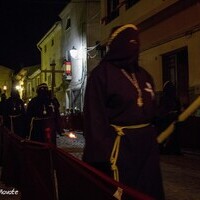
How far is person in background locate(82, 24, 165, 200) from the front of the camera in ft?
12.3

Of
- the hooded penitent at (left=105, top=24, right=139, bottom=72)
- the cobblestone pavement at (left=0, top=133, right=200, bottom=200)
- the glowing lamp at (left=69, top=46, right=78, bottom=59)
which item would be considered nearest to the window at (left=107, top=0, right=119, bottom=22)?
the glowing lamp at (left=69, top=46, right=78, bottom=59)

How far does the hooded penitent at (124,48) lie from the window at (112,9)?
60.1 ft

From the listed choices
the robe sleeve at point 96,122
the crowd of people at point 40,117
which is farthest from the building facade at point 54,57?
the robe sleeve at point 96,122

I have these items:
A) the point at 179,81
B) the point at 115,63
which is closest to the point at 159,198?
the point at 115,63

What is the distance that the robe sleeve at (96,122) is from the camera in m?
3.70

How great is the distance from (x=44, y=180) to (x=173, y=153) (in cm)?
797

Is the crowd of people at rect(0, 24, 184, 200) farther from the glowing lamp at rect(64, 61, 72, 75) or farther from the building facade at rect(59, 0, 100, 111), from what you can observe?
the glowing lamp at rect(64, 61, 72, 75)

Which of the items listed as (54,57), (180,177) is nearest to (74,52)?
(54,57)

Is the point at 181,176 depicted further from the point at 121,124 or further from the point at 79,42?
the point at 79,42

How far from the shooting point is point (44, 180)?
18.0ft

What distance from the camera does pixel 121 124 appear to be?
3875mm

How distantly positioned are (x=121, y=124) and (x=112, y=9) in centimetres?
2020

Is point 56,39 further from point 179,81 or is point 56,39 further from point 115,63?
point 115,63

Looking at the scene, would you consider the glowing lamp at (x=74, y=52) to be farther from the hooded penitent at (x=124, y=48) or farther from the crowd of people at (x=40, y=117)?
the hooded penitent at (x=124, y=48)
